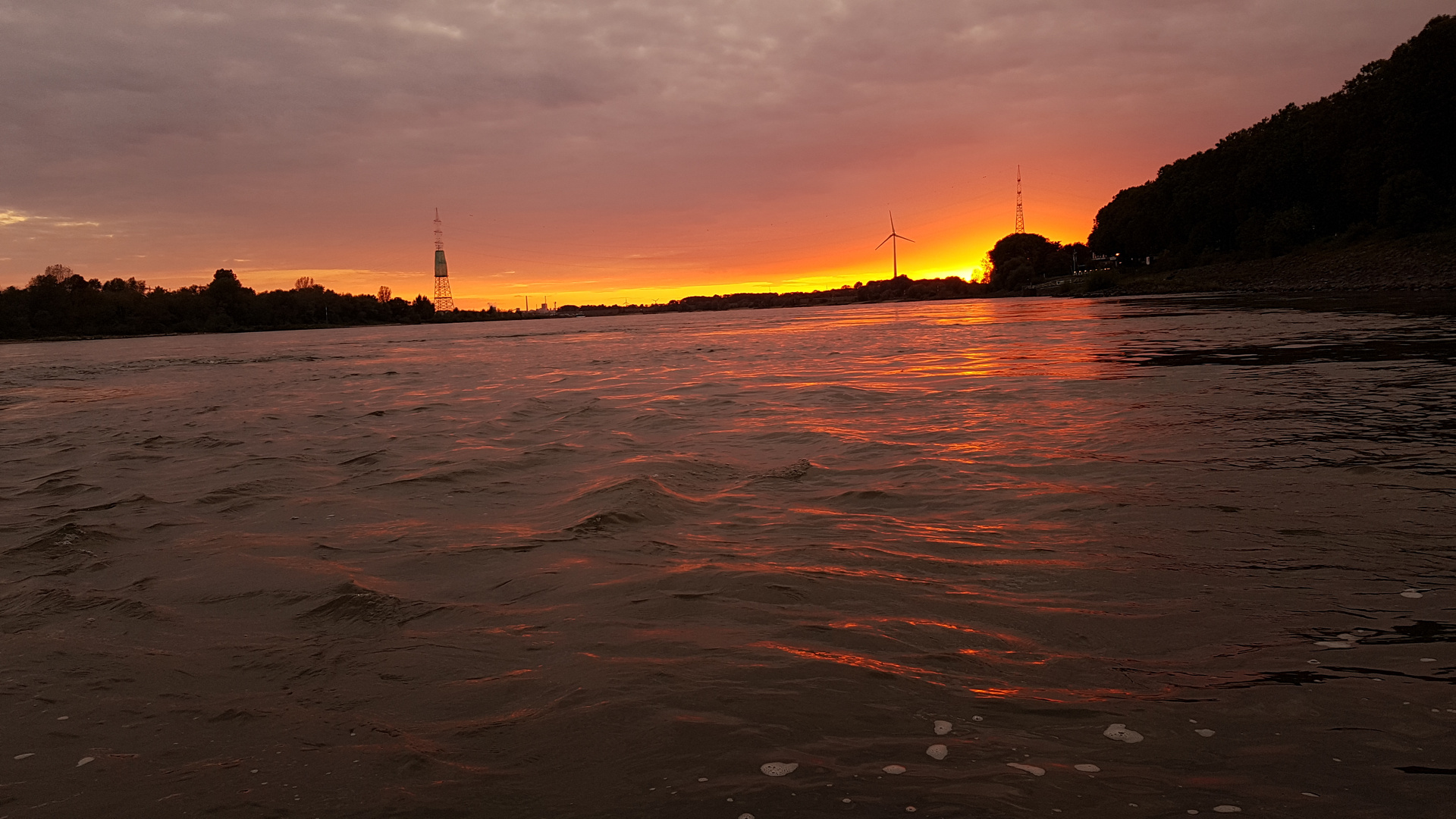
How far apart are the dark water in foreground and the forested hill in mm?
78185

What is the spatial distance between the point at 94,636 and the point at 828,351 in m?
31.8

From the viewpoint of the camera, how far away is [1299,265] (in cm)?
7469

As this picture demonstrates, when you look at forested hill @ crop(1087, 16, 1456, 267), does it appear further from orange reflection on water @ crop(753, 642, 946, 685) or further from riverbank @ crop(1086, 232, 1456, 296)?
orange reflection on water @ crop(753, 642, 946, 685)

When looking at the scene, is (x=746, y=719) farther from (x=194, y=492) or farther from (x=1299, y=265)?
(x=1299, y=265)

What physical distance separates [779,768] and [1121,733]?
156 cm

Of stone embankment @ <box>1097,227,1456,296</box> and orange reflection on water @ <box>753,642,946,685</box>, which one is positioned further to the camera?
stone embankment @ <box>1097,227,1456,296</box>

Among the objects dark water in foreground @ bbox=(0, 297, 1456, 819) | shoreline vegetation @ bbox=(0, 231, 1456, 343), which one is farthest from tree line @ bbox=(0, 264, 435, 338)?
dark water in foreground @ bbox=(0, 297, 1456, 819)

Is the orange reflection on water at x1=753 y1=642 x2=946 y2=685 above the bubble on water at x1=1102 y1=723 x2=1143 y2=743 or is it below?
above

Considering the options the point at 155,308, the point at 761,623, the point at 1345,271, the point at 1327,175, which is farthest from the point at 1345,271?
the point at 155,308

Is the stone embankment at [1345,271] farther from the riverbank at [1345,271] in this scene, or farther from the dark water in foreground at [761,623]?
the dark water in foreground at [761,623]

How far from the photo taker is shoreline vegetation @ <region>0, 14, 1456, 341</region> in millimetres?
66625

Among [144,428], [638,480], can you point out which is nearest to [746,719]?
[638,480]

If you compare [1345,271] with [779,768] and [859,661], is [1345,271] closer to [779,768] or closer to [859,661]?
[859,661]

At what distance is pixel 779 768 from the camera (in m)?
3.50
